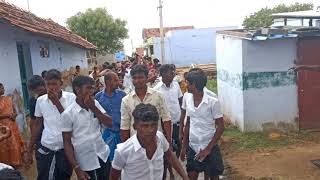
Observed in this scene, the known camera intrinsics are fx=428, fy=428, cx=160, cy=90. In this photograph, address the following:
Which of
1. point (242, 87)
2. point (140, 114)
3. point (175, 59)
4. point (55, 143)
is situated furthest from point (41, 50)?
point (175, 59)

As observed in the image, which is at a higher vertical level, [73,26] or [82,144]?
[73,26]

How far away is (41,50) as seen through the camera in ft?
38.1

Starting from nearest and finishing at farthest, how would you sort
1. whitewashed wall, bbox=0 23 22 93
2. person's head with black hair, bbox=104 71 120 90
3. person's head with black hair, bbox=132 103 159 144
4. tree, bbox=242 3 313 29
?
person's head with black hair, bbox=132 103 159 144 → person's head with black hair, bbox=104 71 120 90 → whitewashed wall, bbox=0 23 22 93 → tree, bbox=242 3 313 29

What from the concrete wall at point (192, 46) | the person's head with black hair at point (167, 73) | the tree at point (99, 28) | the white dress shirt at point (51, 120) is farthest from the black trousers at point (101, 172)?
the concrete wall at point (192, 46)

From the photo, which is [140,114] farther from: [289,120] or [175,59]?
[175,59]

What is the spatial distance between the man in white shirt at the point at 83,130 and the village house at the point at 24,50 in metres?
3.15

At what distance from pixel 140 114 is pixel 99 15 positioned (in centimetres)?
3239

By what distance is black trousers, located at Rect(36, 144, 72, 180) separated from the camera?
4.59m

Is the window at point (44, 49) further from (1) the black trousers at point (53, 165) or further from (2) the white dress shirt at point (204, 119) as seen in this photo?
(2) the white dress shirt at point (204, 119)

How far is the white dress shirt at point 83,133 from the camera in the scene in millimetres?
4148

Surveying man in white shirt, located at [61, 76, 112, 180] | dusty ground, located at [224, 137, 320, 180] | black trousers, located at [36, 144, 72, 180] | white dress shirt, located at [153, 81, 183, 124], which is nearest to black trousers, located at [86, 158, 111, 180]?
man in white shirt, located at [61, 76, 112, 180]

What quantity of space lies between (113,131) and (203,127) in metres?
1.09

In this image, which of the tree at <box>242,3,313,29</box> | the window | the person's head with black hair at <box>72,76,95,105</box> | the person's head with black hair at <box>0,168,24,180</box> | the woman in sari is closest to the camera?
the person's head with black hair at <box>0,168,24,180</box>

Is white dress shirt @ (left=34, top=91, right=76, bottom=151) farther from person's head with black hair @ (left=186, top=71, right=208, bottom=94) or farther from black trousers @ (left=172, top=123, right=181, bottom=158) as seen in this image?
black trousers @ (left=172, top=123, right=181, bottom=158)
